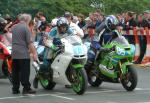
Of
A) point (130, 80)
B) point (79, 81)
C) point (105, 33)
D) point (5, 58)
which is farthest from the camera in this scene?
point (5, 58)

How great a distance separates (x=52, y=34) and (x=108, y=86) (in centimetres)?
221

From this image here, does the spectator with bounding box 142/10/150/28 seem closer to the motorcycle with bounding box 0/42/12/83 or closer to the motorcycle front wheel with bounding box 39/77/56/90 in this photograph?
the motorcycle with bounding box 0/42/12/83

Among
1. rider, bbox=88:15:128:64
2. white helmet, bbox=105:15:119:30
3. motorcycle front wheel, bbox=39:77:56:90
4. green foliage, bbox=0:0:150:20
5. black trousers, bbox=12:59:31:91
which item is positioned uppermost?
green foliage, bbox=0:0:150:20

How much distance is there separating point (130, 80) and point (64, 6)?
27.6 metres

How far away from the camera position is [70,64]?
12867 mm

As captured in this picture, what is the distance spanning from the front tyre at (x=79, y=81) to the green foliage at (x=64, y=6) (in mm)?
23751

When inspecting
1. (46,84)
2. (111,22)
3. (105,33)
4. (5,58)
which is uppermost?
(111,22)

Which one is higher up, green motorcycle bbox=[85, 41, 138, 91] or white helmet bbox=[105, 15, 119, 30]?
white helmet bbox=[105, 15, 119, 30]

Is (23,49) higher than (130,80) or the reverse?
higher

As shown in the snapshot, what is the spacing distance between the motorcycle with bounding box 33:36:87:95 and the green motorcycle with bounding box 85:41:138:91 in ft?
2.87

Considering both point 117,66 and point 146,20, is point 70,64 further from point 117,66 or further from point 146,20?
point 146,20

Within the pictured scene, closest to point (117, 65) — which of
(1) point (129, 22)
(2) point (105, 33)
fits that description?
(2) point (105, 33)

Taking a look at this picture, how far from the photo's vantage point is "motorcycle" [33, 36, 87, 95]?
12617 millimetres

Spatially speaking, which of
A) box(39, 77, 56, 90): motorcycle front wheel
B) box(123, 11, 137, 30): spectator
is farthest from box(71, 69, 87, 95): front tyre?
box(123, 11, 137, 30): spectator
